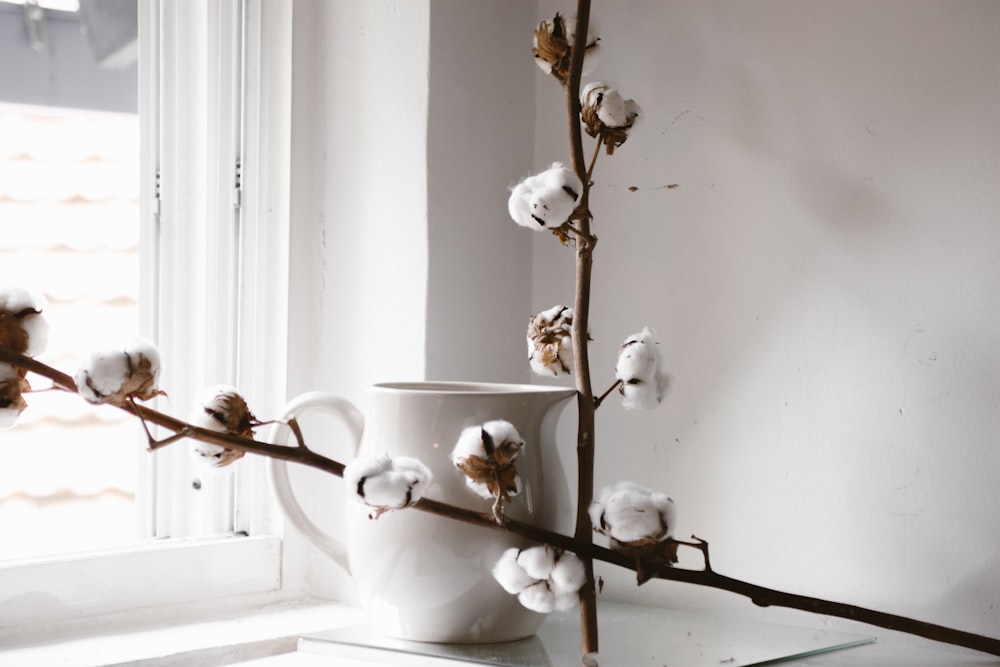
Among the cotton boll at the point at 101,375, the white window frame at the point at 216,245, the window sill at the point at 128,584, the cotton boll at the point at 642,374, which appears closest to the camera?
the cotton boll at the point at 101,375

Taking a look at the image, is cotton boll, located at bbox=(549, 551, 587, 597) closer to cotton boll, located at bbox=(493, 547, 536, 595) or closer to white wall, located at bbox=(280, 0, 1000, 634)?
cotton boll, located at bbox=(493, 547, 536, 595)

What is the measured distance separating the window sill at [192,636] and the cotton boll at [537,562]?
25 cm

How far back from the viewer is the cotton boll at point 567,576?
0.62 meters

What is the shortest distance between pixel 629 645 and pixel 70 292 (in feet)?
1.80

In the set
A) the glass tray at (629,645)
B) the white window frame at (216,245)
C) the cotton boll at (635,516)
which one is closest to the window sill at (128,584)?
the white window frame at (216,245)

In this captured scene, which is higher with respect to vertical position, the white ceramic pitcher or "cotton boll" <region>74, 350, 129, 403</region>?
"cotton boll" <region>74, 350, 129, 403</region>

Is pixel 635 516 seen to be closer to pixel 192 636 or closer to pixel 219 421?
pixel 219 421

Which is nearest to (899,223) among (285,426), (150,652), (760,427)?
(760,427)

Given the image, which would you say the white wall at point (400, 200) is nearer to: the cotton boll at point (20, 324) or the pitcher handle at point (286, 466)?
the pitcher handle at point (286, 466)

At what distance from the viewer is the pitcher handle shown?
Result: 0.71 meters

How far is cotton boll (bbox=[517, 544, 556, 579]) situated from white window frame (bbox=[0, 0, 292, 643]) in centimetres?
34

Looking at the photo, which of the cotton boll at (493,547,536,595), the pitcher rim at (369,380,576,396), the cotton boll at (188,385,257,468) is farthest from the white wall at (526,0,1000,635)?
the cotton boll at (188,385,257,468)

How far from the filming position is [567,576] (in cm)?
62

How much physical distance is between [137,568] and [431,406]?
314 millimetres
